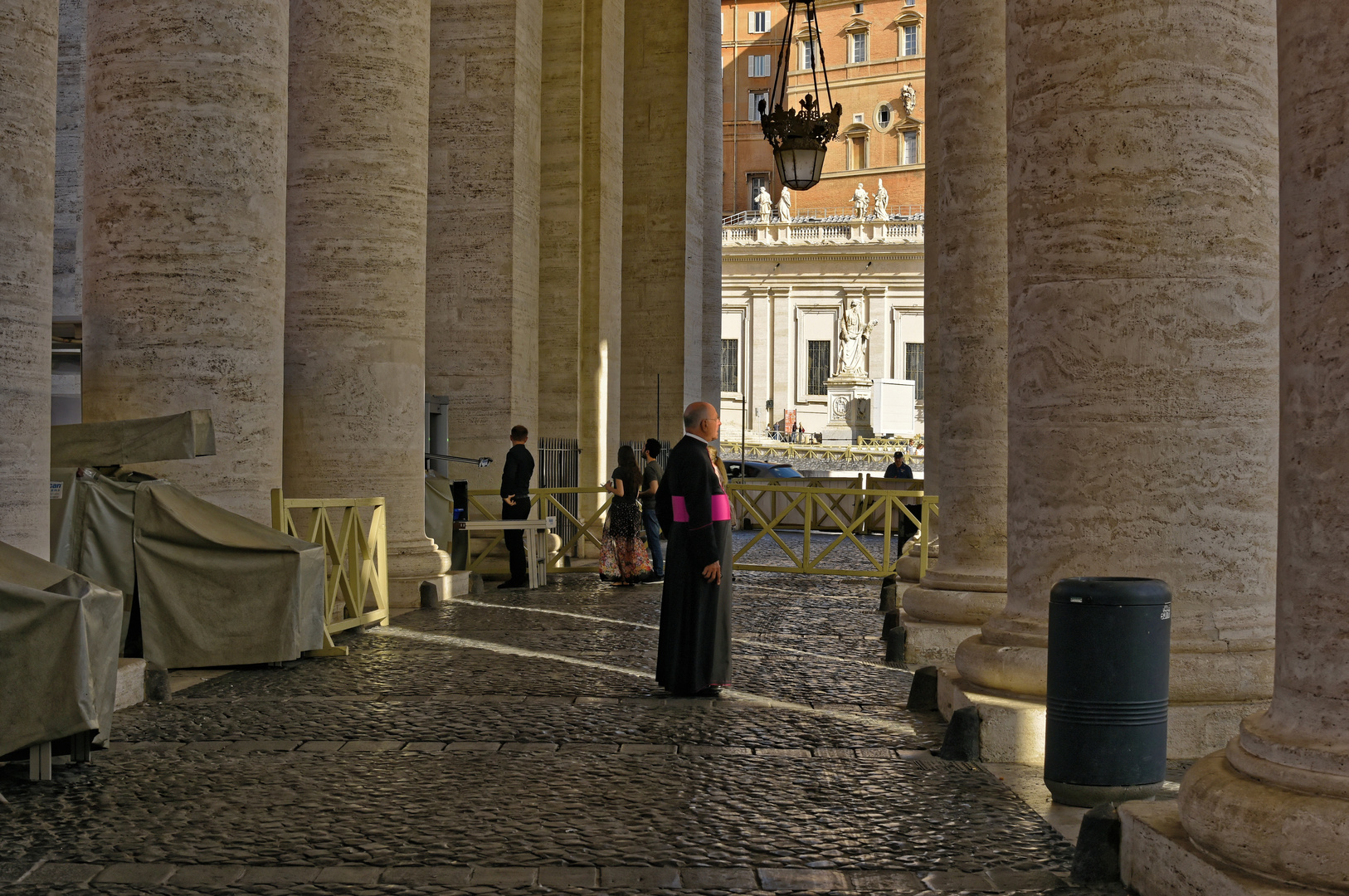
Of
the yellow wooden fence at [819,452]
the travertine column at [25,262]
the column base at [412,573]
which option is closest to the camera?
the travertine column at [25,262]

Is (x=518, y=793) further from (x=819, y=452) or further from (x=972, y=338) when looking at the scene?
(x=819, y=452)

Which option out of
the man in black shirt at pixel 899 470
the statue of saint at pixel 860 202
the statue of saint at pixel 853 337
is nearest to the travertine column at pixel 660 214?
the man in black shirt at pixel 899 470

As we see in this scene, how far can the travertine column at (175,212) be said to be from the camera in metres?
8.49

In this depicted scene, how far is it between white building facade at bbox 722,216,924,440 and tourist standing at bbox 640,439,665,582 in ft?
146

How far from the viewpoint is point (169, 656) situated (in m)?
8.28

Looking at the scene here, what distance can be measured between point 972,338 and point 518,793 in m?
4.76

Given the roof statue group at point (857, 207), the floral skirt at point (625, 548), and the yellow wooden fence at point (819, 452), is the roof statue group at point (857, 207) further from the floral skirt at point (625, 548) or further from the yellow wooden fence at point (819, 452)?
the floral skirt at point (625, 548)

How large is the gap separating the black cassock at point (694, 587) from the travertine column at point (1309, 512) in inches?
166

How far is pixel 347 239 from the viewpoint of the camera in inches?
438

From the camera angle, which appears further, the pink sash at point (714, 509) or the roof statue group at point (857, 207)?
the roof statue group at point (857, 207)

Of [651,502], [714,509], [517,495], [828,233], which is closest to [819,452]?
[828,233]

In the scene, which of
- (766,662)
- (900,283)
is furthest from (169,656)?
(900,283)

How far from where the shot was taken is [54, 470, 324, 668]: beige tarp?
26.5 feet

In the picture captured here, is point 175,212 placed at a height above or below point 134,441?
above
